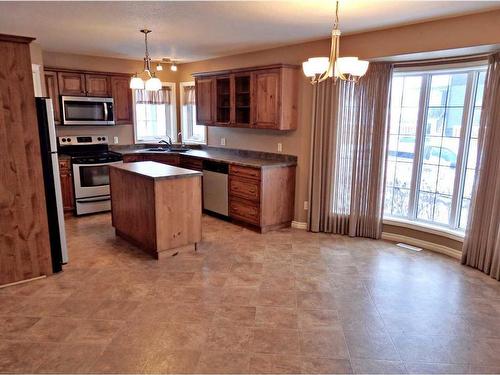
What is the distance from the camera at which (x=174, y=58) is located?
6312mm

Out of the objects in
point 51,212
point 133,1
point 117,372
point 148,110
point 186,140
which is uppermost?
point 133,1

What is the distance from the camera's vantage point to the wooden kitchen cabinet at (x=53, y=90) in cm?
549

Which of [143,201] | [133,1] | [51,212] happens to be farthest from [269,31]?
[51,212]

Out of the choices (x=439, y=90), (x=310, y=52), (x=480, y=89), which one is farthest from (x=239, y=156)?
(x=480, y=89)

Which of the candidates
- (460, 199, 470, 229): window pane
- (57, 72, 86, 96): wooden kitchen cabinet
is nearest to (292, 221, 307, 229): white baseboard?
(460, 199, 470, 229): window pane

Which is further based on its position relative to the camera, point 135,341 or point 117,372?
point 135,341

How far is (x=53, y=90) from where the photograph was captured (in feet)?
18.2

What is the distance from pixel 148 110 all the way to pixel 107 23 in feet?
9.94

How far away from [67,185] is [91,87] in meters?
1.64

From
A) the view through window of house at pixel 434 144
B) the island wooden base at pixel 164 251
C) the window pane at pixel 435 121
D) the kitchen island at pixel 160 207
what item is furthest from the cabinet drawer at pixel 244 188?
the window pane at pixel 435 121

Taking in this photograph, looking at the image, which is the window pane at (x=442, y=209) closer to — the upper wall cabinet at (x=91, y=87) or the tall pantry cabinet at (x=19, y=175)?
the tall pantry cabinet at (x=19, y=175)

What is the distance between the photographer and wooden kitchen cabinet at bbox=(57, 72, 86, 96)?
18.4ft

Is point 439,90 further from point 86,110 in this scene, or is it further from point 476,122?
point 86,110

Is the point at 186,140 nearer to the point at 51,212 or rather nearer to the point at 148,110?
the point at 148,110
